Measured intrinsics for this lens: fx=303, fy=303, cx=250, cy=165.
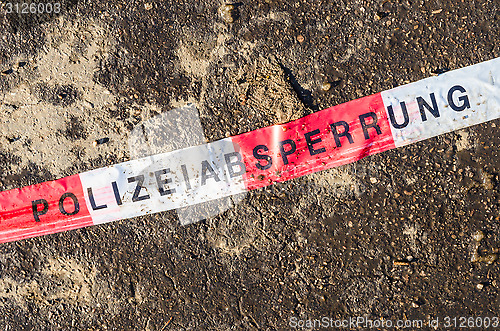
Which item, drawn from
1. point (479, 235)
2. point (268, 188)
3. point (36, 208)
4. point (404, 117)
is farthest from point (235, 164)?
point (479, 235)

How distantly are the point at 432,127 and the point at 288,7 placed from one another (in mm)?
1397

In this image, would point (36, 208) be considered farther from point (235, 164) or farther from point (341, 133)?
point (341, 133)

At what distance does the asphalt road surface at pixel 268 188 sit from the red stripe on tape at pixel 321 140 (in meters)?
0.08

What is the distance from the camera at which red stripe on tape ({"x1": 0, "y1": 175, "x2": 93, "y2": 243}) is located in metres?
2.36

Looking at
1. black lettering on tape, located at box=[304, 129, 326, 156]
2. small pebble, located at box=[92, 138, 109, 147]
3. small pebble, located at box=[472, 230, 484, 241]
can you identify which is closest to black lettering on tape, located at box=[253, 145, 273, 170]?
black lettering on tape, located at box=[304, 129, 326, 156]

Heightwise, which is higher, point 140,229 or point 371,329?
point 140,229

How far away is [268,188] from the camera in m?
2.31

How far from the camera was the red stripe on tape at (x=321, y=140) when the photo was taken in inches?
89.1

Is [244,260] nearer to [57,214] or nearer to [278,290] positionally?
[278,290]

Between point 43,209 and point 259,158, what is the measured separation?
1748mm

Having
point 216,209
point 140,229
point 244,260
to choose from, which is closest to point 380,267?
point 244,260

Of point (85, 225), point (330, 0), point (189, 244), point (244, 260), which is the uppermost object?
point (330, 0)

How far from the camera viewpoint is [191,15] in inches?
89.9

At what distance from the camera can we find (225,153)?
2314mm
